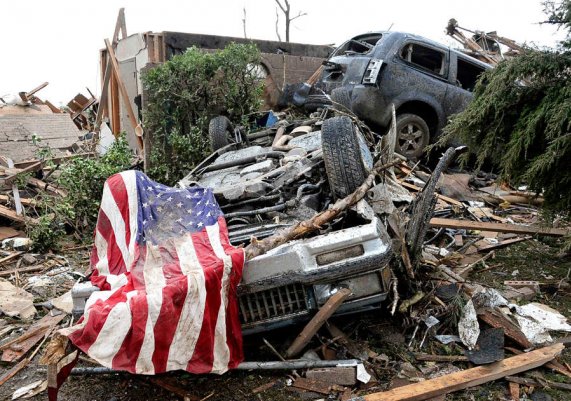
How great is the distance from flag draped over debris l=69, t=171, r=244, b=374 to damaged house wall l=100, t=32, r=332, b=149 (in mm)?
7100

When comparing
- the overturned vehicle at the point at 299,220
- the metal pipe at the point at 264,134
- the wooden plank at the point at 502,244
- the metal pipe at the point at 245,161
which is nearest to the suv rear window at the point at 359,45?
the metal pipe at the point at 264,134

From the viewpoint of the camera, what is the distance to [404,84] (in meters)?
7.55

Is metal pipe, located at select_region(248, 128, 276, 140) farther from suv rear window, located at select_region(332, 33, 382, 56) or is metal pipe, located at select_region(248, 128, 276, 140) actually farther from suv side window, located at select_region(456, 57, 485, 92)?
suv side window, located at select_region(456, 57, 485, 92)

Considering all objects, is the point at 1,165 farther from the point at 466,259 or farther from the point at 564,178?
the point at 564,178

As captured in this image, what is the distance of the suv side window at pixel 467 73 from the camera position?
26.6 feet

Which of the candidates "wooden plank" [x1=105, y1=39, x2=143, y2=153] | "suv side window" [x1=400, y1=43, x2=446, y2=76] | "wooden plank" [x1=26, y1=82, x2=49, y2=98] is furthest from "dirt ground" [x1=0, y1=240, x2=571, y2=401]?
"wooden plank" [x1=26, y1=82, x2=49, y2=98]

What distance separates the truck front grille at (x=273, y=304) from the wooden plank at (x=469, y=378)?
664 millimetres

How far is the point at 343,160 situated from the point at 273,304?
116 centimetres

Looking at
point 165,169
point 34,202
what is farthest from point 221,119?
point 34,202

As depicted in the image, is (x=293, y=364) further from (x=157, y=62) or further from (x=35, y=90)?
Result: (x=35, y=90)

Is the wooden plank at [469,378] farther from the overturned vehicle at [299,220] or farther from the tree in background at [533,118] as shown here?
the tree in background at [533,118]

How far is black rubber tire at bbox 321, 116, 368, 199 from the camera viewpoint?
3.41 meters

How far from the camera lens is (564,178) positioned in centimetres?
424

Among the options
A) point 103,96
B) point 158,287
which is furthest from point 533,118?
point 103,96
